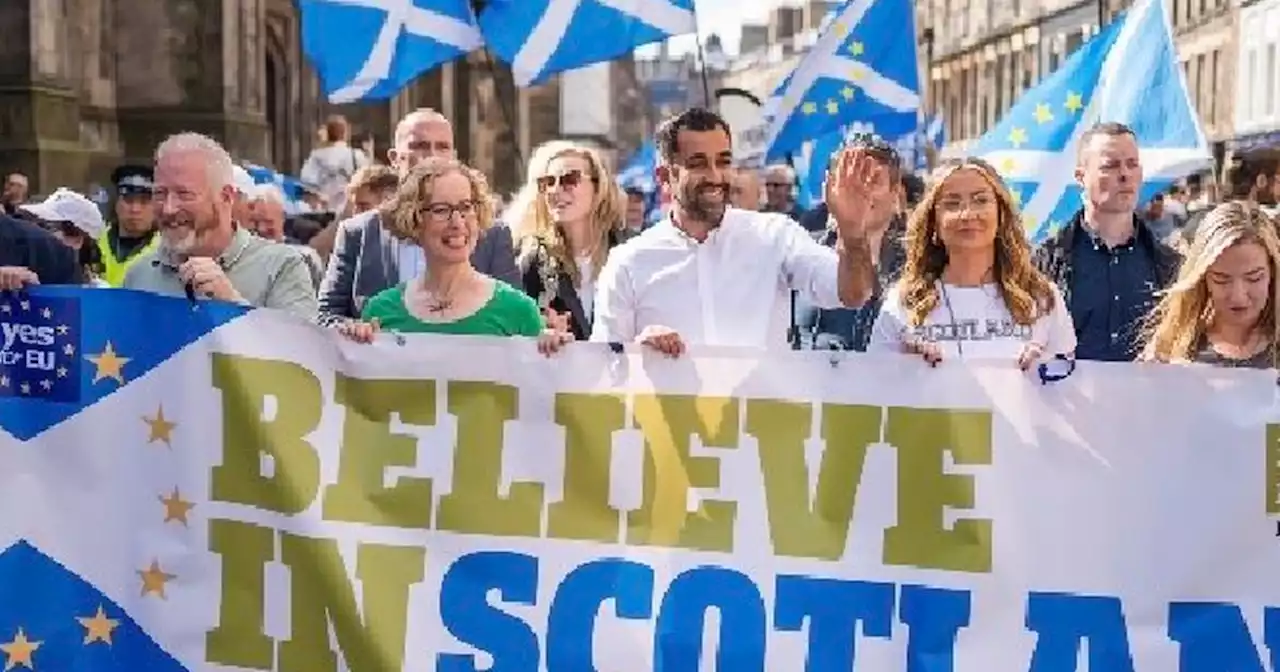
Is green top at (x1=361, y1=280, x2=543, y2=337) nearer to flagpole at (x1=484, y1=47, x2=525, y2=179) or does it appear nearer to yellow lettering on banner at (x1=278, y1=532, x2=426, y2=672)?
yellow lettering on banner at (x1=278, y1=532, x2=426, y2=672)

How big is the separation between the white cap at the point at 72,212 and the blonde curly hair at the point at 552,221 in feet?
9.00

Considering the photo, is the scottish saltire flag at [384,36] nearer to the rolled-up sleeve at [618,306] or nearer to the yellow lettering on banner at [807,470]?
the rolled-up sleeve at [618,306]

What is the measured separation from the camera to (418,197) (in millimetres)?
5418

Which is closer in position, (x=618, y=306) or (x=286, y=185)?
(x=618, y=306)

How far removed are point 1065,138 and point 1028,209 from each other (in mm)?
385

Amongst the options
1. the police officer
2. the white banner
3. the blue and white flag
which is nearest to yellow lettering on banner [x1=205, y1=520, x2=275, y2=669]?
the white banner

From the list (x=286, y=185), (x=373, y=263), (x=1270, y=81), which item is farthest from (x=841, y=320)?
(x=1270, y=81)

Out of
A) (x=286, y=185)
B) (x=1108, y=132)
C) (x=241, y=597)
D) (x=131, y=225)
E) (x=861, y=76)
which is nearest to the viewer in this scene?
(x=241, y=597)

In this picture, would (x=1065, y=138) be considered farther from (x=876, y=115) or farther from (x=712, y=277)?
(x=712, y=277)

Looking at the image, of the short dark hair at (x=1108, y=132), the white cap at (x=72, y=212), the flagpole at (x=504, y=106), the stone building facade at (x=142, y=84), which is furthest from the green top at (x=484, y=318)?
the stone building facade at (x=142, y=84)

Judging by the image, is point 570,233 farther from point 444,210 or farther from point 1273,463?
point 1273,463

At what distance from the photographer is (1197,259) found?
17.0 feet

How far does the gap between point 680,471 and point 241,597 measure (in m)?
1.16

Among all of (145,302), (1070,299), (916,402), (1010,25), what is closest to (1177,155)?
(1070,299)
